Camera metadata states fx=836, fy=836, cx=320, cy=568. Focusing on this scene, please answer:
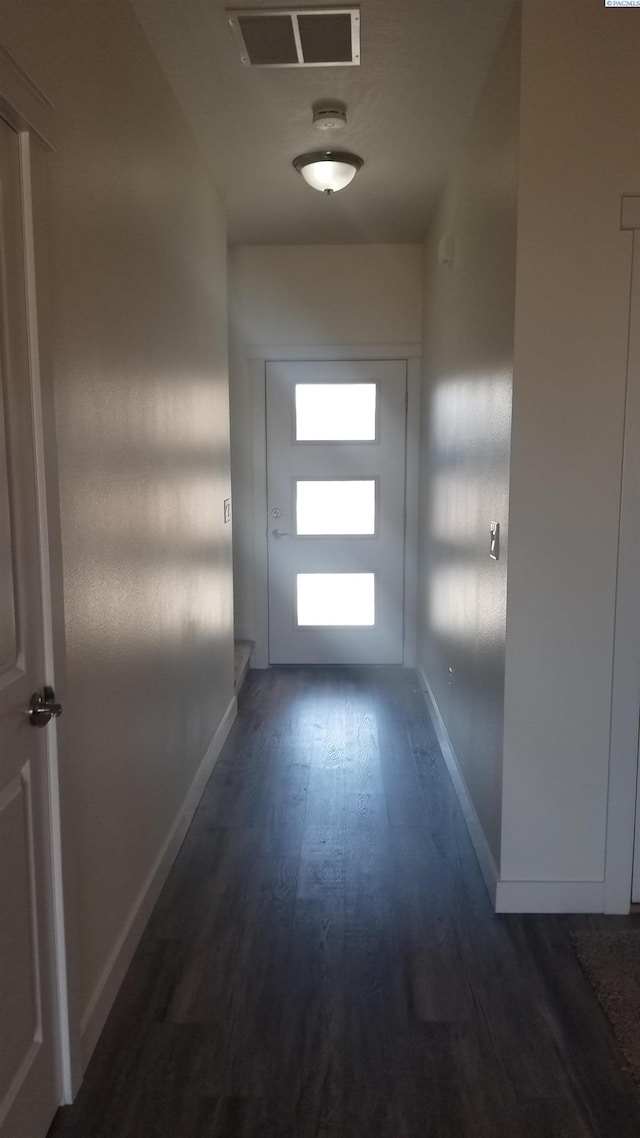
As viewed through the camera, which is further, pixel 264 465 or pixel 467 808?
pixel 264 465

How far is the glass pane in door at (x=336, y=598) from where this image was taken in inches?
213

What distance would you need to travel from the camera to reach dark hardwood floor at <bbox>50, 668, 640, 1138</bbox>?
70.6 inches

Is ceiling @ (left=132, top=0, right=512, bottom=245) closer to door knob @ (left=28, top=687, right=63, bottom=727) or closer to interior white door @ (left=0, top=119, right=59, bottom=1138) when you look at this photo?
interior white door @ (left=0, top=119, right=59, bottom=1138)

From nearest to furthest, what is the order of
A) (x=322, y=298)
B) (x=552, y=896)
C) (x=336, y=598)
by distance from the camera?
1. (x=552, y=896)
2. (x=322, y=298)
3. (x=336, y=598)

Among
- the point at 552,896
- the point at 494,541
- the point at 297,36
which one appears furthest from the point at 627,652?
the point at 297,36

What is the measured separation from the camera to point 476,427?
3.00m

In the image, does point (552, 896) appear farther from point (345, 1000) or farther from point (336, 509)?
point (336, 509)

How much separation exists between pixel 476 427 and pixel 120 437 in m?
1.35

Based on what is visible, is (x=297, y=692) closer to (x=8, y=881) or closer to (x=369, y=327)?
(x=369, y=327)

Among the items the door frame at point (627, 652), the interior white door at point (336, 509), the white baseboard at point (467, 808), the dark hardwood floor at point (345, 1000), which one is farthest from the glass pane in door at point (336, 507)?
the door frame at point (627, 652)

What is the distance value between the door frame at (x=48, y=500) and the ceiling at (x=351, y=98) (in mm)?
1063

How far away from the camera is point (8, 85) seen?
1453 millimetres

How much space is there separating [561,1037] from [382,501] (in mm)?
3641

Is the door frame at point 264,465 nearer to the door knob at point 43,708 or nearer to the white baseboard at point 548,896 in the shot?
the white baseboard at point 548,896
